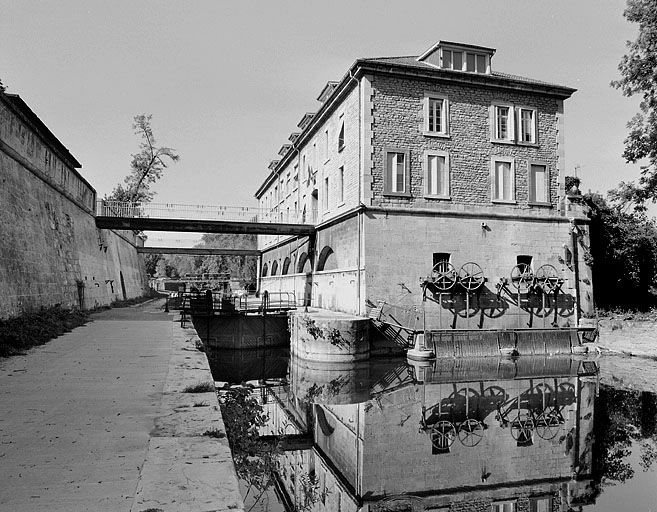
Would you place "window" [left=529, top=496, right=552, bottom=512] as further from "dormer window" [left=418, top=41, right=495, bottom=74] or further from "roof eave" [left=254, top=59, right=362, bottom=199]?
"dormer window" [left=418, top=41, right=495, bottom=74]

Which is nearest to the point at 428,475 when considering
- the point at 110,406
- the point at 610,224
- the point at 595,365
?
the point at 110,406

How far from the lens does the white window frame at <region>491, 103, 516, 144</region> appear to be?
2044cm

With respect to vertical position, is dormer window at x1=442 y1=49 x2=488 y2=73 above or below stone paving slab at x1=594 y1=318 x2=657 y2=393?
above

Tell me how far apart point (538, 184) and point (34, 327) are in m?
18.6

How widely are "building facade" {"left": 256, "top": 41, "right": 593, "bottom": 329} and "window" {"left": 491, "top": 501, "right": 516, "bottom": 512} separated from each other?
11643mm

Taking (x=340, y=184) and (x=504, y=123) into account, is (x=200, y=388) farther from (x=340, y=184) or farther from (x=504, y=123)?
(x=504, y=123)

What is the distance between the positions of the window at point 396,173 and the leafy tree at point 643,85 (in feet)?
31.0

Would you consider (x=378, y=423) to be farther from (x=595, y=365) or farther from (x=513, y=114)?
(x=513, y=114)

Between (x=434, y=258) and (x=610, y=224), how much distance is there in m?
9.37

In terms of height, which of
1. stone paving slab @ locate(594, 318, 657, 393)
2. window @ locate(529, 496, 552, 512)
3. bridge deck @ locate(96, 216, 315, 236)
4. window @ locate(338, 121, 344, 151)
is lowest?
window @ locate(529, 496, 552, 512)

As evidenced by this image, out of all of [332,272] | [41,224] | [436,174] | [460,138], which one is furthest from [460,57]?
[41,224]

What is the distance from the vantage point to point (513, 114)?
68.0ft

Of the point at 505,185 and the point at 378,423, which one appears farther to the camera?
the point at 505,185


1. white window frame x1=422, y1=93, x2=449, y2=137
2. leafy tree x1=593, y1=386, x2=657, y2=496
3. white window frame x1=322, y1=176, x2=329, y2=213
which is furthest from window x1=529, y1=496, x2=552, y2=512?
white window frame x1=322, y1=176, x2=329, y2=213
